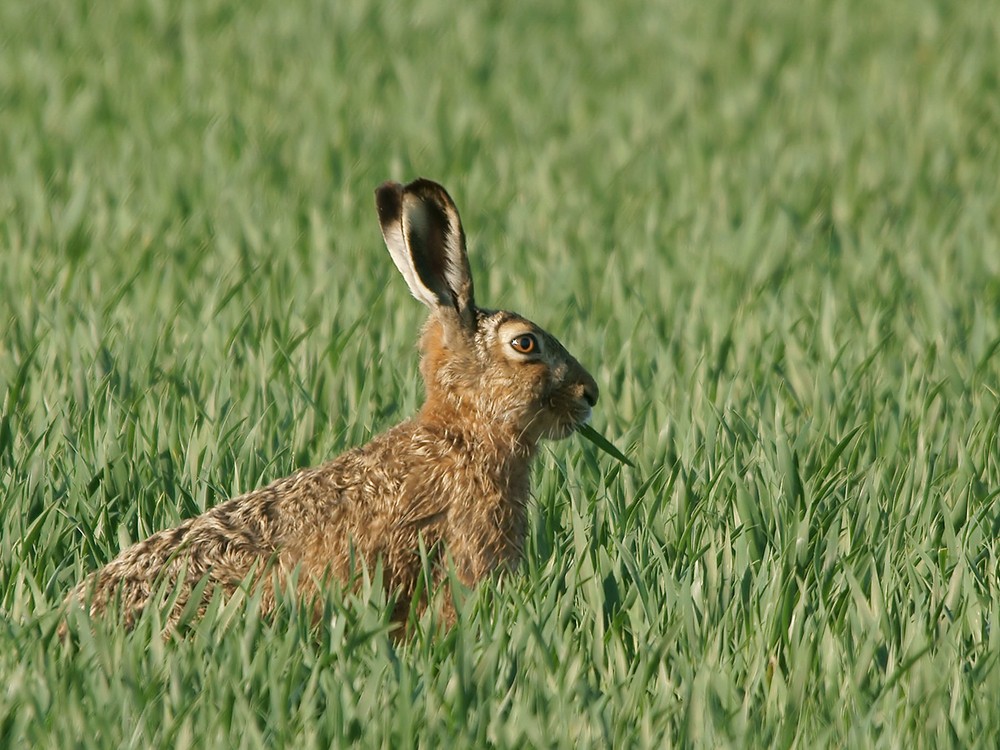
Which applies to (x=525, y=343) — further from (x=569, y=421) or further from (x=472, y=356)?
(x=569, y=421)

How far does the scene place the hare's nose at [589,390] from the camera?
484 cm

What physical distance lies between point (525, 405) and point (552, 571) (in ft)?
1.78

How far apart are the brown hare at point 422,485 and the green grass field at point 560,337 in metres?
0.17

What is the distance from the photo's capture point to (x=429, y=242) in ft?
15.3

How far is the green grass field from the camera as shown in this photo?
380cm

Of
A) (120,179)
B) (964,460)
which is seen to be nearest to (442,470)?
(964,460)

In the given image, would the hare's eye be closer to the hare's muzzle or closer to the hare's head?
the hare's head

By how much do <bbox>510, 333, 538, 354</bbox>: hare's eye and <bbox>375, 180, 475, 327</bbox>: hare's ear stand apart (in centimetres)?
15

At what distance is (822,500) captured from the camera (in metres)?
4.95

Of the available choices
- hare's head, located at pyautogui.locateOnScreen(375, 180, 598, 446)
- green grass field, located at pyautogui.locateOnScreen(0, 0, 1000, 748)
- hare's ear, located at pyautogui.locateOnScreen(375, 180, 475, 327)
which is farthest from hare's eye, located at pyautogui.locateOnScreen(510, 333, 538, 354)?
green grass field, located at pyautogui.locateOnScreen(0, 0, 1000, 748)

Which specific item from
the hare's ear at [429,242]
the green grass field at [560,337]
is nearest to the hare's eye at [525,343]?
the hare's ear at [429,242]

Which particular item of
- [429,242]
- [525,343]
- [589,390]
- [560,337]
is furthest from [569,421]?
[560,337]

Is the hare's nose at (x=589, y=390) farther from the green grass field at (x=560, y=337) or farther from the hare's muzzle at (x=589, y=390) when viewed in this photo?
the green grass field at (x=560, y=337)

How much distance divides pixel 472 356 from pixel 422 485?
46 centimetres
